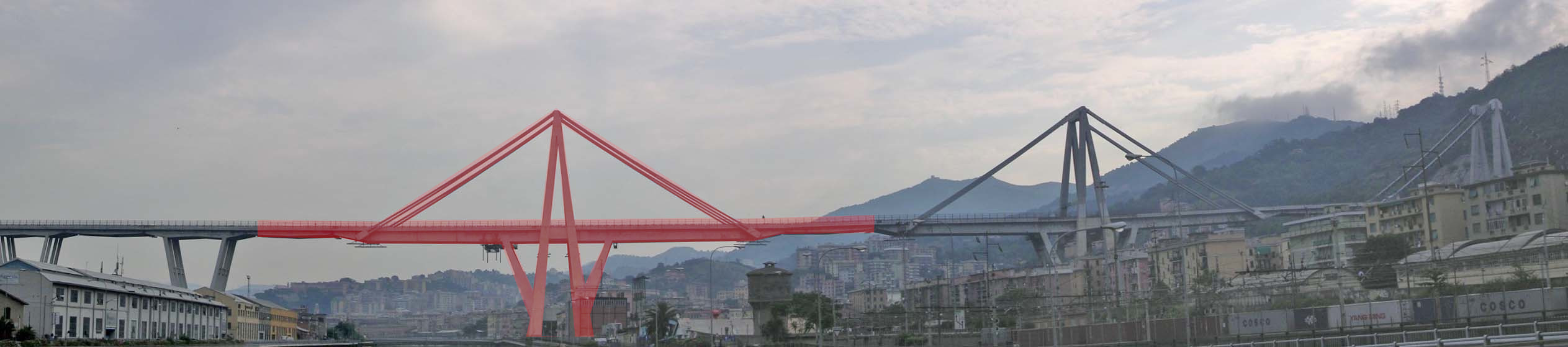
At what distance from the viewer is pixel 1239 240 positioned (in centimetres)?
10369

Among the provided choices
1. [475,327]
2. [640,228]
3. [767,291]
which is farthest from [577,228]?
[475,327]

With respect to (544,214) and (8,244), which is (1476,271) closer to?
(544,214)

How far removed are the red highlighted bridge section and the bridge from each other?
0.10 meters

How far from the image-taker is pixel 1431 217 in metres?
81.6

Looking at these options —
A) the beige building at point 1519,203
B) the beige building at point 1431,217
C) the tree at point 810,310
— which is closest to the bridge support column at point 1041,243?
the tree at point 810,310

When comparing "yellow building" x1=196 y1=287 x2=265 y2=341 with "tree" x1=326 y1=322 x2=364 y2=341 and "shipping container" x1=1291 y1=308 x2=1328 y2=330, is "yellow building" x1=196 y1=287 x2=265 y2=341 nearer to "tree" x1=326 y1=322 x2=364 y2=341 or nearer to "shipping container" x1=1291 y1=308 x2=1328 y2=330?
"tree" x1=326 y1=322 x2=364 y2=341

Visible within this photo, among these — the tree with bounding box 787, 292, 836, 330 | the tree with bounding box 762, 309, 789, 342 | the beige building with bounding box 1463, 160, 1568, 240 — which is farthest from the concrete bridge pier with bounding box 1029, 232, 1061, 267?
the beige building with bounding box 1463, 160, 1568, 240

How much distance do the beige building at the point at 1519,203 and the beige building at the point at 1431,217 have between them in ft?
3.13

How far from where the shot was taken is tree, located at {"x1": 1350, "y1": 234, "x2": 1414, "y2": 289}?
61.2 m

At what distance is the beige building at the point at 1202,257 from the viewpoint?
101188 millimetres

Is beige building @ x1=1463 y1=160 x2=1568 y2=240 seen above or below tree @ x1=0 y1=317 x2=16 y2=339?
above

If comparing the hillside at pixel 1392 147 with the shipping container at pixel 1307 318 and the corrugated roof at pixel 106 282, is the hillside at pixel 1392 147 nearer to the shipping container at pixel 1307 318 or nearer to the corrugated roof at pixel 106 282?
the shipping container at pixel 1307 318

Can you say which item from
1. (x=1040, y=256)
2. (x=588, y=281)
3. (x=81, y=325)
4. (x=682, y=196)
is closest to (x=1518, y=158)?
(x=1040, y=256)

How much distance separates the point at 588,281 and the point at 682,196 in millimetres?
17807
